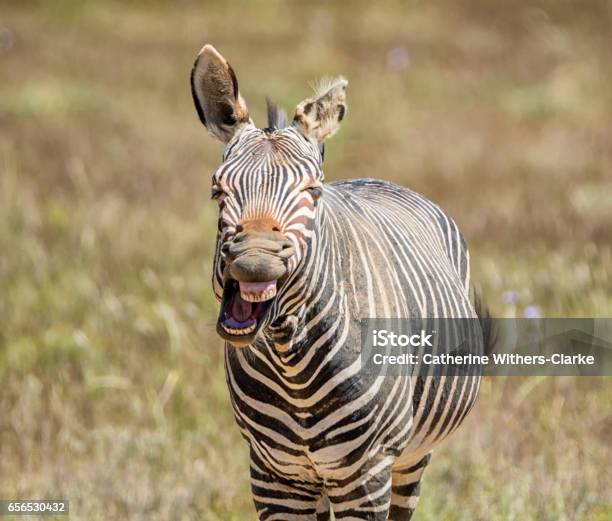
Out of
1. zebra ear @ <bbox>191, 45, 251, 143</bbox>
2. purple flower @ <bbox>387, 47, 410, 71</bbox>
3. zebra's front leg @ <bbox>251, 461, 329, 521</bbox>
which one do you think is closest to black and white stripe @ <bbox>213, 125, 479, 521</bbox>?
zebra's front leg @ <bbox>251, 461, 329, 521</bbox>

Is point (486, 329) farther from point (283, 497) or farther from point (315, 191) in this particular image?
point (315, 191)

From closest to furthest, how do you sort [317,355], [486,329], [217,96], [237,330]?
1. [237,330]
2. [317,355]
3. [217,96]
4. [486,329]

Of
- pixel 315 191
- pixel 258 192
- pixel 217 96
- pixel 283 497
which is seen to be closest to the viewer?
pixel 258 192

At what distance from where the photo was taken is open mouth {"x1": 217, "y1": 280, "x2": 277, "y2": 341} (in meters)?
2.99

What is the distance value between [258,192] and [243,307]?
1.10 feet

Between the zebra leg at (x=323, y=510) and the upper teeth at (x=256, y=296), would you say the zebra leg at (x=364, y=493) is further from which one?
the upper teeth at (x=256, y=296)

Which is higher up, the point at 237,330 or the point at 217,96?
the point at 217,96

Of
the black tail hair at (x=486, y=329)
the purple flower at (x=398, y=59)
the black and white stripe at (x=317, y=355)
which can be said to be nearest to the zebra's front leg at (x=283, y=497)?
the black and white stripe at (x=317, y=355)

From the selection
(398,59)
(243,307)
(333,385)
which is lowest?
(333,385)

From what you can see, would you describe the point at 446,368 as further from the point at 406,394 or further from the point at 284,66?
the point at 284,66

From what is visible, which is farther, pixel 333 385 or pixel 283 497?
pixel 283 497

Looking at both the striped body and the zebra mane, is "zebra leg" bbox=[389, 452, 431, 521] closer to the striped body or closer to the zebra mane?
the striped body

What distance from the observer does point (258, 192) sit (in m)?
3.19

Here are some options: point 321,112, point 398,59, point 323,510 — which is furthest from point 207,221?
point 398,59
